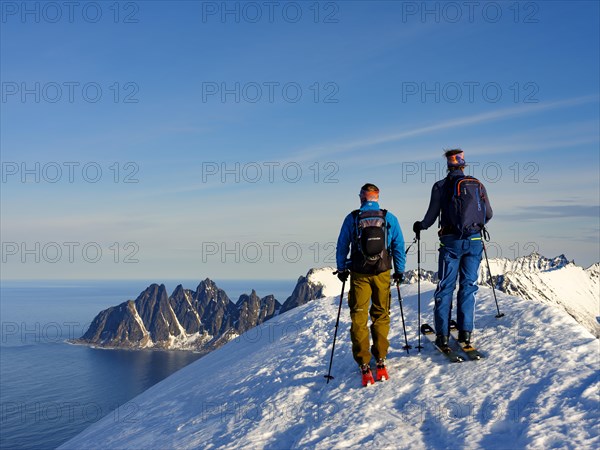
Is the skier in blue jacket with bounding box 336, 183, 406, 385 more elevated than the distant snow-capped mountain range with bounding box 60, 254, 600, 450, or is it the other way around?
the skier in blue jacket with bounding box 336, 183, 406, 385

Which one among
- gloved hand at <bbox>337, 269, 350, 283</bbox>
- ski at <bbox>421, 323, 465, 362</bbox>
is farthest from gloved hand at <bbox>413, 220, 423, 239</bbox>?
ski at <bbox>421, 323, 465, 362</bbox>

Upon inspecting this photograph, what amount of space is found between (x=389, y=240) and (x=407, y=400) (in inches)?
127

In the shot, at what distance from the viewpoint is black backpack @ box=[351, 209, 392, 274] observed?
936 cm

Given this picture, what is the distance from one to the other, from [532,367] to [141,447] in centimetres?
864

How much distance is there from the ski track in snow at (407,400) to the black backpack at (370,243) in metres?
2.44

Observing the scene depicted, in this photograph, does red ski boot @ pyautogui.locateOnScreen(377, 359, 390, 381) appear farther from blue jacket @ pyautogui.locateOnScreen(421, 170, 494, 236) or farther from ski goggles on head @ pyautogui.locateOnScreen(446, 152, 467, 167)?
ski goggles on head @ pyautogui.locateOnScreen(446, 152, 467, 167)

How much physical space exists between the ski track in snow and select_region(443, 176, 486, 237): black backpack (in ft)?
9.28

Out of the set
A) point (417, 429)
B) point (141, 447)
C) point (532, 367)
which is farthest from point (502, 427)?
point (141, 447)

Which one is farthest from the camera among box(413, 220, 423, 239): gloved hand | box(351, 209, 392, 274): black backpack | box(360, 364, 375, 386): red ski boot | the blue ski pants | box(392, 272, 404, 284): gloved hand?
box(413, 220, 423, 239): gloved hand

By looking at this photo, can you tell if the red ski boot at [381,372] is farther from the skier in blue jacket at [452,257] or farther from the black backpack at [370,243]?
the black backpack at [370,243]

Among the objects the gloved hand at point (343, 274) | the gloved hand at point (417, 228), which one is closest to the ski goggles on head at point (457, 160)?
the gloved hand at point (417, 228)

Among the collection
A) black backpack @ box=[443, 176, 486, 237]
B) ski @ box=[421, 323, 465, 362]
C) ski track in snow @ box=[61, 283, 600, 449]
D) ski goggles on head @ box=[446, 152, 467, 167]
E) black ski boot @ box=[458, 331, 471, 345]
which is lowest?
ski track in snow @ box=[61, 283, 600, 449]

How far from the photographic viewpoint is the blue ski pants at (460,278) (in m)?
9.99

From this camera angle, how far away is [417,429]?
7582 millimetres
